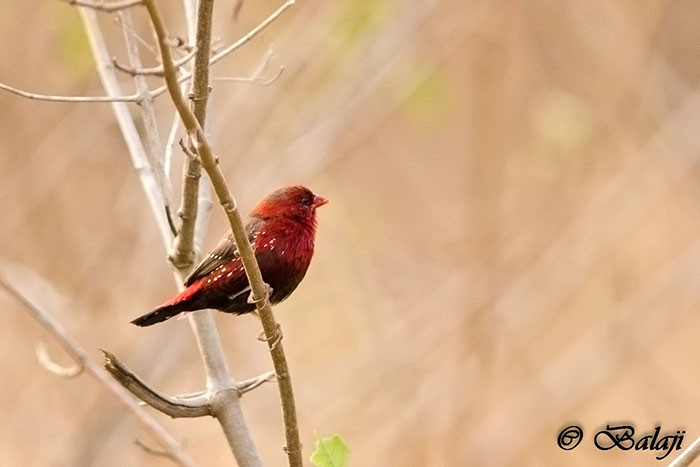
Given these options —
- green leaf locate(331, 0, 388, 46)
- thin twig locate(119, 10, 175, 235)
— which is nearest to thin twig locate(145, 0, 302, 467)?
thin twig locate(119, 10, 175, 235)

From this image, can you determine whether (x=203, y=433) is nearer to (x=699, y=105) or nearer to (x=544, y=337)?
(x=544, y=337)

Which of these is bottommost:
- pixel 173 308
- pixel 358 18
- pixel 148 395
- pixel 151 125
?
pixel 148 395

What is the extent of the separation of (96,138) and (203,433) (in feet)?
6.57

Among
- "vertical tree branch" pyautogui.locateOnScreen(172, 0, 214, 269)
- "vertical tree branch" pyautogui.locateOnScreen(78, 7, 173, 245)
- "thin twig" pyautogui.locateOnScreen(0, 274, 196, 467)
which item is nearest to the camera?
"vertical tree branch" pyautogui.locateOnScreen(172, 0, 214, 269)

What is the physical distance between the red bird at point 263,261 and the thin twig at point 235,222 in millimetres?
331

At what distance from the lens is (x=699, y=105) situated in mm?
4617

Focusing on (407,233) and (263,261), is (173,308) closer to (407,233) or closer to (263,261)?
(263,261)

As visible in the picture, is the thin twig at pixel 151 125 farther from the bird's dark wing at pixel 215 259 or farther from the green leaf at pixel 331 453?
the green leaf at pixel 331 453

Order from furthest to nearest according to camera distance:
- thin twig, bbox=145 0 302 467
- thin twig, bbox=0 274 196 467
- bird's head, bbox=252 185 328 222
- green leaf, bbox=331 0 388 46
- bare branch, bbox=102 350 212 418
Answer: green leaf, bbox=331 0 388 46
bird's head, bbox=252 185 328 222
bare branch, bbox=102 350 212 418
thin twig, bbox=0 274 196 467
thin twig, bbox=145 0 302 467

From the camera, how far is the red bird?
8.39 feet

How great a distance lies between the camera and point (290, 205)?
9.82 ft

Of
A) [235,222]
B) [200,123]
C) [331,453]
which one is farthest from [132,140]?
[331,453]

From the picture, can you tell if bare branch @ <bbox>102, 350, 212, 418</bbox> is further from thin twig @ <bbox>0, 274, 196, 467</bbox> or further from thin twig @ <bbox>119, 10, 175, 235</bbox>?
thin twig @ <bbox>119, 10, 175, 235</bbox>

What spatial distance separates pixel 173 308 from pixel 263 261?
1.13 ft
